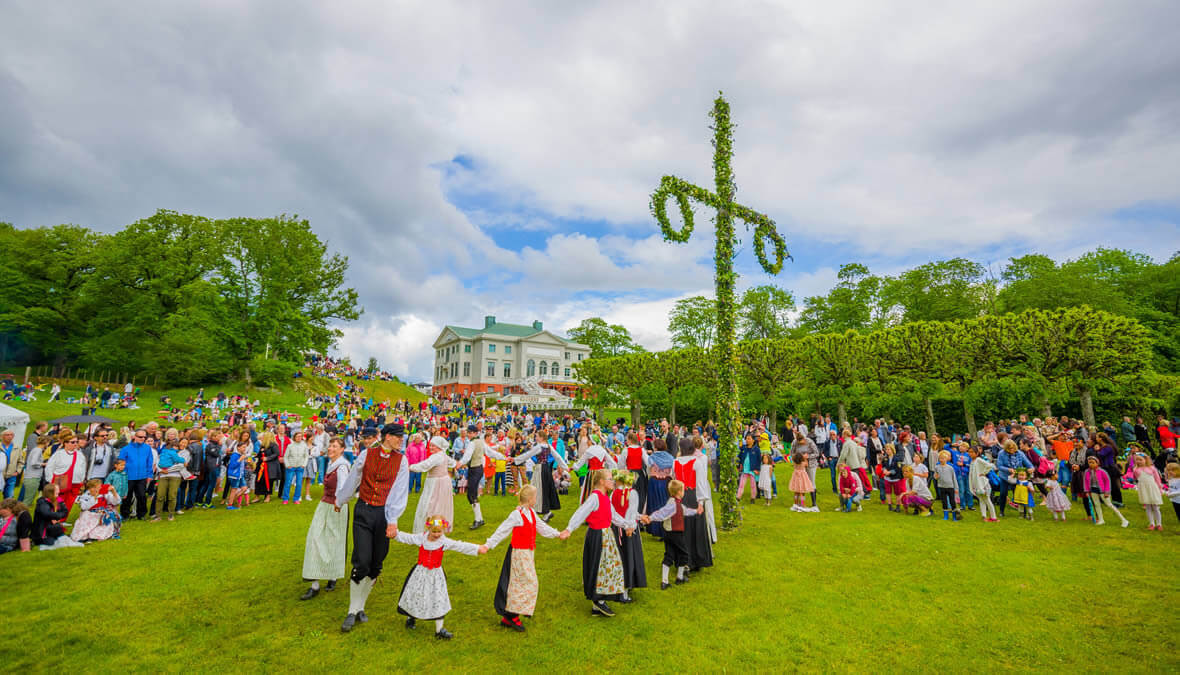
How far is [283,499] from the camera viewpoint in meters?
14.2

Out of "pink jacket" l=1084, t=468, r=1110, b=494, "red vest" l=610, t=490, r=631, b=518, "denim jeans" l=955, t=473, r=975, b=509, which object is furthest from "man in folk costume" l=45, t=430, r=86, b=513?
"pink jacket" l=1084, t=468, r=1110, b=494

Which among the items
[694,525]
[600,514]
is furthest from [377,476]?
[694,525]

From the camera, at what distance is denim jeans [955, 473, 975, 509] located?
1280cm

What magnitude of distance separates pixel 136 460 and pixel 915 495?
723 inches

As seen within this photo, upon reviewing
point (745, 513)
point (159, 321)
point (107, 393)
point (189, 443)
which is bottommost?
point (745, 513)

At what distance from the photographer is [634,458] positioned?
11.1 m

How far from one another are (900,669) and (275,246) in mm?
48934

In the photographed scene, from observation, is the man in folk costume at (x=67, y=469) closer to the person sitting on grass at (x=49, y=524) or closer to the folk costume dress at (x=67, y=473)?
the folk costume dress at (x=67, y=473)

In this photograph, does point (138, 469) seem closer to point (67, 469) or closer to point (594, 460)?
point (67, 469)

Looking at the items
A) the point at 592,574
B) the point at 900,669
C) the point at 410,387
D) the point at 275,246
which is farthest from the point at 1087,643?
the point at 410,387

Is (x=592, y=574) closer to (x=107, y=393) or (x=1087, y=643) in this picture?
(x=1087, y=643)

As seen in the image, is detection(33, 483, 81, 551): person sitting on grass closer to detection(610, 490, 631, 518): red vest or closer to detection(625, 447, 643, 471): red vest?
detection(610, 490, 631, 518): red vest

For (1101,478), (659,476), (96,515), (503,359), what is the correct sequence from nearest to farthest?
(659,476), (96,515), (1101,478), (503,359)

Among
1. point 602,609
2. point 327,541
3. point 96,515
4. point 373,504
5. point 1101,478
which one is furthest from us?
point 1101,478
